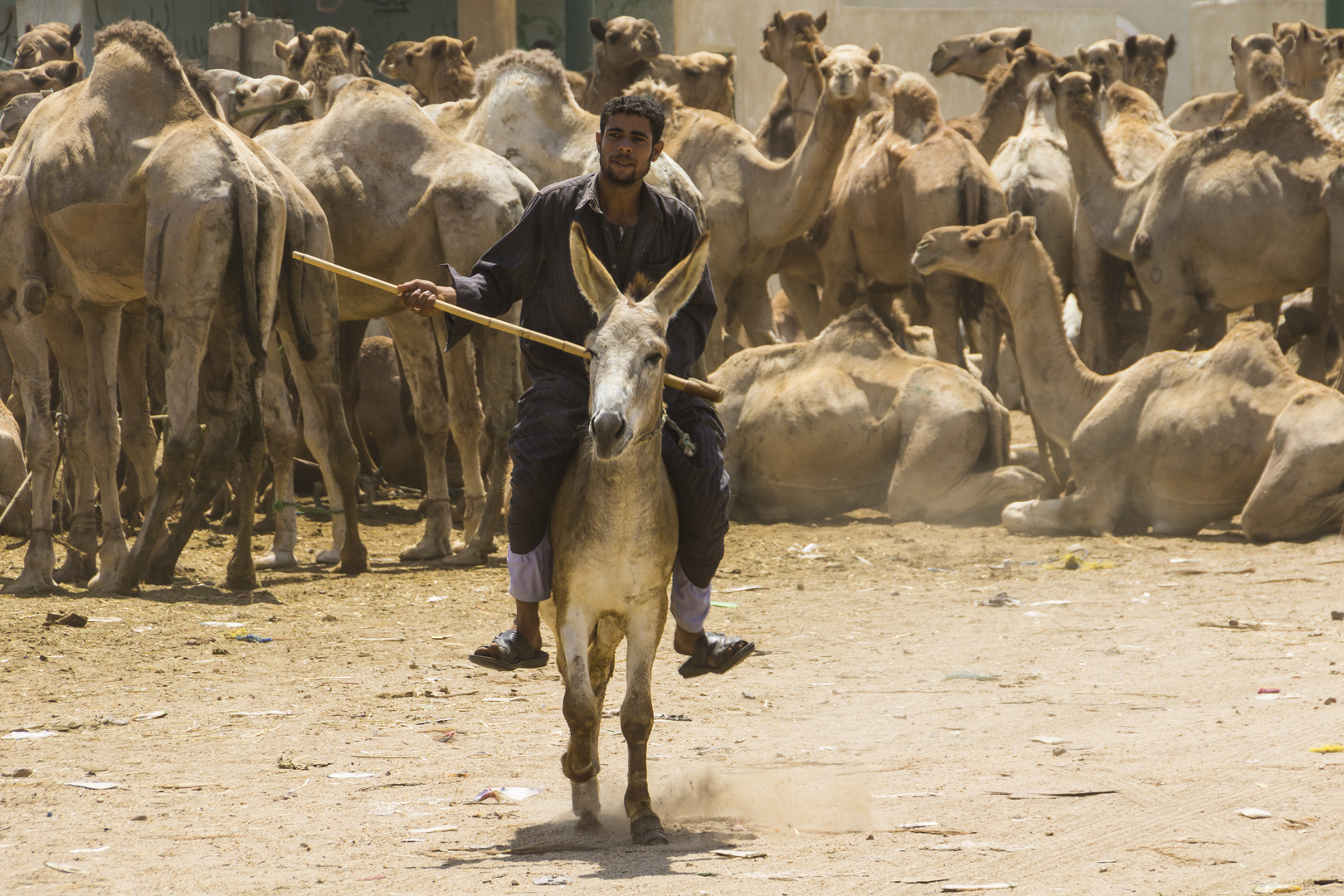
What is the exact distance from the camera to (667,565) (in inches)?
168

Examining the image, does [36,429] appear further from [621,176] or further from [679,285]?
[679,285]

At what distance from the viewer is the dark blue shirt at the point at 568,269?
459 centimetres

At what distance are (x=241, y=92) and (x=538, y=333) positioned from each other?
10036mm

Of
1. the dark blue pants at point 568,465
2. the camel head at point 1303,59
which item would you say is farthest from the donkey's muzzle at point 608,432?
the camel head at point 1303,59

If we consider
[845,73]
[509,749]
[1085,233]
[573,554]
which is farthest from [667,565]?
[1085,233]

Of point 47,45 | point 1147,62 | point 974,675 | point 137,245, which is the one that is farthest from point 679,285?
point 1147,62

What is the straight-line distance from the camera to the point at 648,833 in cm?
414

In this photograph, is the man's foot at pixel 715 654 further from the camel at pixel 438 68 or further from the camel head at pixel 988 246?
the camel at pixel 438 68

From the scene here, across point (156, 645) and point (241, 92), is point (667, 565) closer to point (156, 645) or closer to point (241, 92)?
point (156, 645)

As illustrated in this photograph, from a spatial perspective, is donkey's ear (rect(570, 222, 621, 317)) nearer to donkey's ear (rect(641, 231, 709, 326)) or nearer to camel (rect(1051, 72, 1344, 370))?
donkey's ear (rect(641, 231, 709, 326))

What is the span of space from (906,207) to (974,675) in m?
8.30

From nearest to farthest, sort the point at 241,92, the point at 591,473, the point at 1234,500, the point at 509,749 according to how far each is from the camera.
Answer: the point at 591,473, the point at 509,749, the point at 1234,500, the point at 241,92

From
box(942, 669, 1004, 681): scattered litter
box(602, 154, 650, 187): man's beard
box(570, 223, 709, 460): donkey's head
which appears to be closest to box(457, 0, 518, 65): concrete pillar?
box(942, 669, 1004, 681): scattered litter

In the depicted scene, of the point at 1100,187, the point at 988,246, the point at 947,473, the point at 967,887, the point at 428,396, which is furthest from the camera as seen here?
the point at 1100,187
